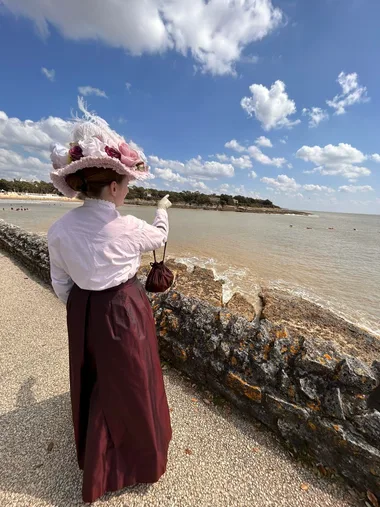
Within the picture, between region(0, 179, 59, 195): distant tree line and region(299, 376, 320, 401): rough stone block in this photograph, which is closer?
region(299, 376, 320, 401): rough stone block

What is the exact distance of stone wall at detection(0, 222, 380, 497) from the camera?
1.79m

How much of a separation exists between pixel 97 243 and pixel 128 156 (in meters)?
0.54

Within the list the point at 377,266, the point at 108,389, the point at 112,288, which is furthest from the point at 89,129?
the point at 377,266

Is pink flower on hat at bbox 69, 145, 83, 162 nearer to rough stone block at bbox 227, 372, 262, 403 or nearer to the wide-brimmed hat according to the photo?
the wide-brimmed hat

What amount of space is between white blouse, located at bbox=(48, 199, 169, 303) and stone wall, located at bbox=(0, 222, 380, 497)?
1.50 meters

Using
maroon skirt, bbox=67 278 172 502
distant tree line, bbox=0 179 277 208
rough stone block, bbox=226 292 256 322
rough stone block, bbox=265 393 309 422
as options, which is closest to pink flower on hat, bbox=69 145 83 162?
maroon skirt, bbox=67 278 172 502

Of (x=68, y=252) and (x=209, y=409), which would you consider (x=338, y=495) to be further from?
(x=68, y=252)

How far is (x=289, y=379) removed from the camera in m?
2.09

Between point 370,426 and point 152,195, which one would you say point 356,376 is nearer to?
point 370,426

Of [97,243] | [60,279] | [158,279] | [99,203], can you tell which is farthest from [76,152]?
[158,279]

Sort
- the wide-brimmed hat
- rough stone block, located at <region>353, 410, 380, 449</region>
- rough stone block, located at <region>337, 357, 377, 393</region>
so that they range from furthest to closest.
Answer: rough stone block, located at <region>337, 357, 377, 393</region> → rough stone block, located at <region>353, 410, 380, 449</region> → the wide-brimmed hat

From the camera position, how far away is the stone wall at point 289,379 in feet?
5.89

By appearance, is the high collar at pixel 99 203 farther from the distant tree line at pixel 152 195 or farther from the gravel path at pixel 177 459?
the distant tree line at pixel 152 195

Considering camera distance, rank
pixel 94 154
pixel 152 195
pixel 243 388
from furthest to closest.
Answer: pixel 152 195
pixel 243 388
pixel 94 154
